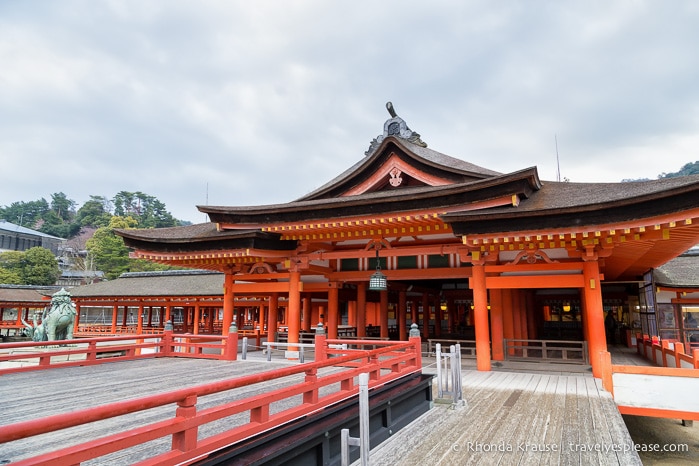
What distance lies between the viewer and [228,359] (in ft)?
48.0

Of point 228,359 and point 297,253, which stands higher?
point 297,253

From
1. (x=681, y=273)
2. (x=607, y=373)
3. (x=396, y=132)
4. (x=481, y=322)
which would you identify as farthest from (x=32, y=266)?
(x=681, y=273)

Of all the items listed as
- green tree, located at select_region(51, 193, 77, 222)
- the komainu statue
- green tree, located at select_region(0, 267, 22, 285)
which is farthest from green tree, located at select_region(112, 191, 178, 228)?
the komainu statue

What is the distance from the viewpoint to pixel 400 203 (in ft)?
43.8

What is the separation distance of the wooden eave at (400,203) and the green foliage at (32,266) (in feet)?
200

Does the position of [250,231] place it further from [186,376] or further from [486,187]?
[486,187]

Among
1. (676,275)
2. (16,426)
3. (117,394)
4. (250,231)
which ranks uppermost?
(250,231)

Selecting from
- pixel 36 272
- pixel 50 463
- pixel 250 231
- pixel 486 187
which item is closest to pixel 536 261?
pixel 486 187

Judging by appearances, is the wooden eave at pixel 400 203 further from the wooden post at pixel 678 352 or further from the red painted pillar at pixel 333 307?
the wooden post at pixel 678 352

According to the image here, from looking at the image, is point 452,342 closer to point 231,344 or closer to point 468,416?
point 231,344

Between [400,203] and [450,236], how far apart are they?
317cm

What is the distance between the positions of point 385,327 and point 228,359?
8.54 metres

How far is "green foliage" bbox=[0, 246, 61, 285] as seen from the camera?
6078cm

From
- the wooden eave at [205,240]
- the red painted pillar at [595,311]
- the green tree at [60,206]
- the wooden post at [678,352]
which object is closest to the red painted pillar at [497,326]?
the red painted pillar at [595,311]
